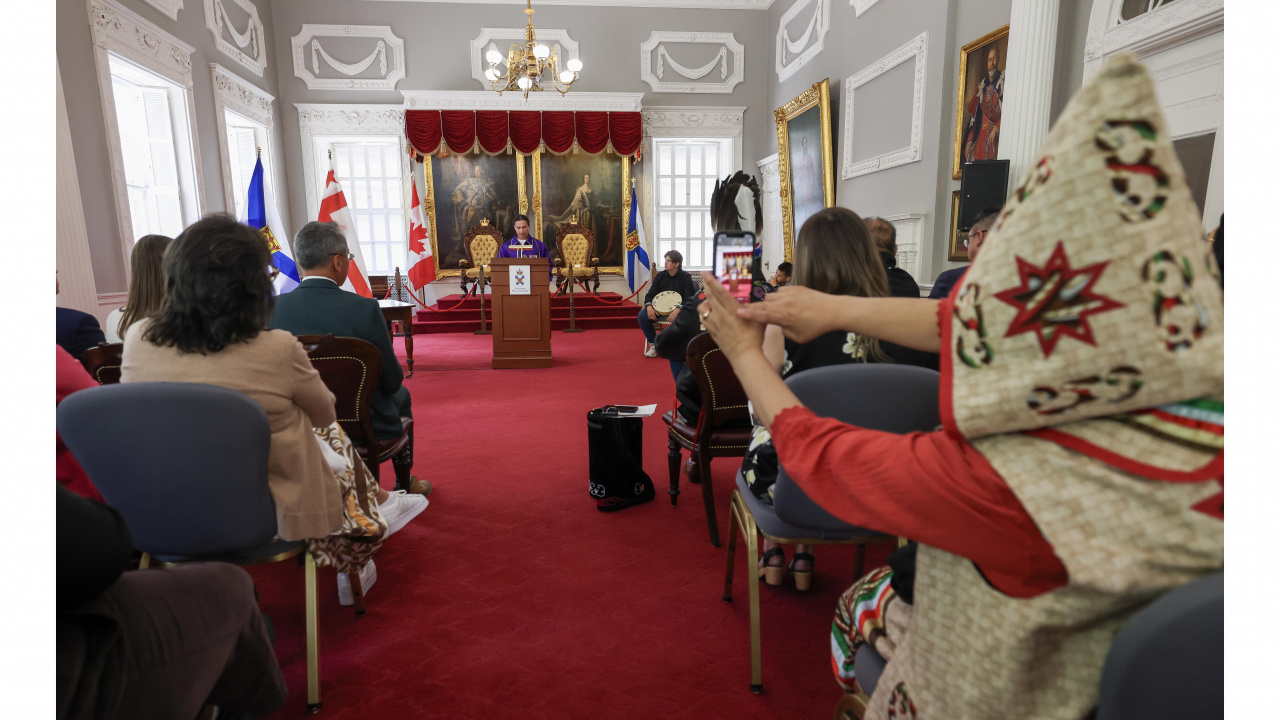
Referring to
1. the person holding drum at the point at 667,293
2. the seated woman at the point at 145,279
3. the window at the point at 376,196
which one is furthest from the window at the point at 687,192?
the seated woman at the point at 145,279

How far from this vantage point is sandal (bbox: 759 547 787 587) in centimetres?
234

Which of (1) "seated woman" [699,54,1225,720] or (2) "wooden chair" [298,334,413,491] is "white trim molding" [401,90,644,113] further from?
(1) "seated woman" [699,54,1225,720]

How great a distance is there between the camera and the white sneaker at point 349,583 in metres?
2.25

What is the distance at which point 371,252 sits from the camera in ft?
37.4

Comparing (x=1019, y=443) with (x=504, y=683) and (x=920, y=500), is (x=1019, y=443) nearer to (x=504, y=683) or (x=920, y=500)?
(x=920, y=500)

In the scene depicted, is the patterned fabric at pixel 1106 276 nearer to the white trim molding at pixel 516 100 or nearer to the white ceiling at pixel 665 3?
the white trim molding at pixel 516 100

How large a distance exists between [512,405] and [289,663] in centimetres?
335

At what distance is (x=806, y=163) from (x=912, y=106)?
2.61 metres

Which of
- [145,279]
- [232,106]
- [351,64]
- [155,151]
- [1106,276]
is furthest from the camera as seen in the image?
[351,64]

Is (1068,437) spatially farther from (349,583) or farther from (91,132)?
(91,132)

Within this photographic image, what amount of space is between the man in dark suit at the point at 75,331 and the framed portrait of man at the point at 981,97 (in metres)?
5.78

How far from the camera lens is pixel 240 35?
882cm

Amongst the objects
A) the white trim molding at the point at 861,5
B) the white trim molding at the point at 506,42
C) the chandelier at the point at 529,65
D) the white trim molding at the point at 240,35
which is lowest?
the chandelier at the point at 529,65

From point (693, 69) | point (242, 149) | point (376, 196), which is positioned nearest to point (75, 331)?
point (242, 149)
